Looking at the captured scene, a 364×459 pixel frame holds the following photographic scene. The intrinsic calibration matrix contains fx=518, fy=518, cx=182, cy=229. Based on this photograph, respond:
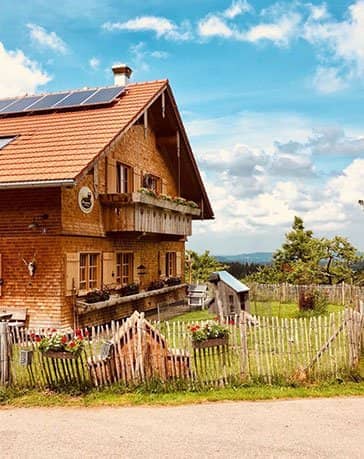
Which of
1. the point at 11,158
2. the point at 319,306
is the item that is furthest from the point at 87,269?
the point at 319,306

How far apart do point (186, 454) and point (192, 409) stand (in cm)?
184

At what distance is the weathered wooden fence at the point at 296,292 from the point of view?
83.7ft

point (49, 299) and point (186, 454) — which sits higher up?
point (49, 299)

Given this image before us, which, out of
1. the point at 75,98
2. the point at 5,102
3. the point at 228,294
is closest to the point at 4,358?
the point at 228,294

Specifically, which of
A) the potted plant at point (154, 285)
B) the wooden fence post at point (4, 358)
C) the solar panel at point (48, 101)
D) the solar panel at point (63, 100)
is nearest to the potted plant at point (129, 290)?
the potted plant at point (154, 285)

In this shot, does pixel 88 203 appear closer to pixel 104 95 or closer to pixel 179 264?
pixel 104 95

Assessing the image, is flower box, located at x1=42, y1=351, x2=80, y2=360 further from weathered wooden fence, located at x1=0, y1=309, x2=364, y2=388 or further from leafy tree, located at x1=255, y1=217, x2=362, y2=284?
leafy tree, located at x1=255, y1=217, x2=362, y2=284

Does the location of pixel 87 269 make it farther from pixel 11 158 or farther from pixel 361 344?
pixel 361 344

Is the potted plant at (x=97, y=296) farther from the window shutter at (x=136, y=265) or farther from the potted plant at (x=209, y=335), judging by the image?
the potted plant at (x=209, y=335)

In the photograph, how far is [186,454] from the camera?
21.0 ft

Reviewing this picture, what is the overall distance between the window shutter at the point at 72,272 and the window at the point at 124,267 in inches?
132

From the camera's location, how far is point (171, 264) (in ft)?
77.8

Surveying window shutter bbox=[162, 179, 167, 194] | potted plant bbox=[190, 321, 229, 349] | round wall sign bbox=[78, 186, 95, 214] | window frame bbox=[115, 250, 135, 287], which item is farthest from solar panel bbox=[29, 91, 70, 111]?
potted plant bbox=[190, 321, 229, 349]

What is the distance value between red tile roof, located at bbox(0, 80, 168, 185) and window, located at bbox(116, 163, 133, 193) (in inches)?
79.8
